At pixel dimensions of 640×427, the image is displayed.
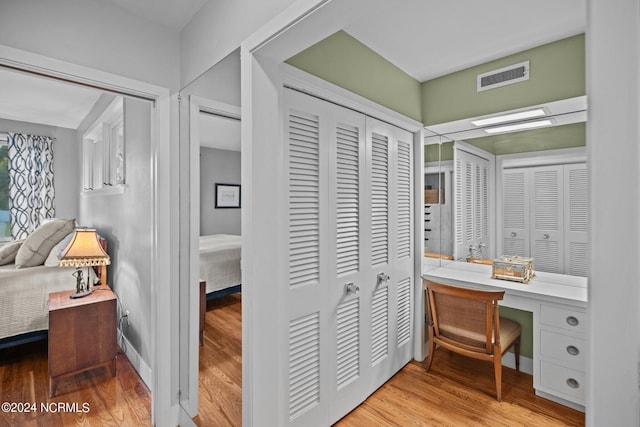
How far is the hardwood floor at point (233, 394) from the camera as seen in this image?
1538mm

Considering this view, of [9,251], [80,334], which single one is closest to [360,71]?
[80,334]

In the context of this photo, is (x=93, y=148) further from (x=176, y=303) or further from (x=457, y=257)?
(x=457, y=257)

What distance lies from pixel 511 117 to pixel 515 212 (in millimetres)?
728

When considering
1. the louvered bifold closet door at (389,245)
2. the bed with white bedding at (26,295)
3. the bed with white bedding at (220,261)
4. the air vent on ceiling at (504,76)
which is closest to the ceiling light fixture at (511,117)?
the air vent on ceiling at (504,76)

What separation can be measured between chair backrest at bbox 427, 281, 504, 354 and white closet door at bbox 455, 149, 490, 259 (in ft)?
2.03

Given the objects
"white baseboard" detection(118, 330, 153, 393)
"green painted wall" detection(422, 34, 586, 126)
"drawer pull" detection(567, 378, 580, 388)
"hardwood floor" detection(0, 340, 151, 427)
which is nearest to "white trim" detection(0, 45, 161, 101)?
"white baseboard" detection(118, 330, 153, 393)

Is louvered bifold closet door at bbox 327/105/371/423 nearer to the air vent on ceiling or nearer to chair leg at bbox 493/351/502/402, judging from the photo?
chair leg at bbox 493/351/502/402

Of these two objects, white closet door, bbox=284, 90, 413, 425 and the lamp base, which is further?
the lamp base

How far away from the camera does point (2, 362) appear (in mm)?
2340

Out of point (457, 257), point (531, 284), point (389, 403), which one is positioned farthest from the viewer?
point (457, 257)

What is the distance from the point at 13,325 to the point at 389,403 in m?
2.83

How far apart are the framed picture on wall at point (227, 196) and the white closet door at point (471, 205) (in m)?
2.05

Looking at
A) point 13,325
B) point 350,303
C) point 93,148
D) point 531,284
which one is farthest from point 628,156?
point 13,325

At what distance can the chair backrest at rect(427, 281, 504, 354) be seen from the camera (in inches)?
Result: 79.6
